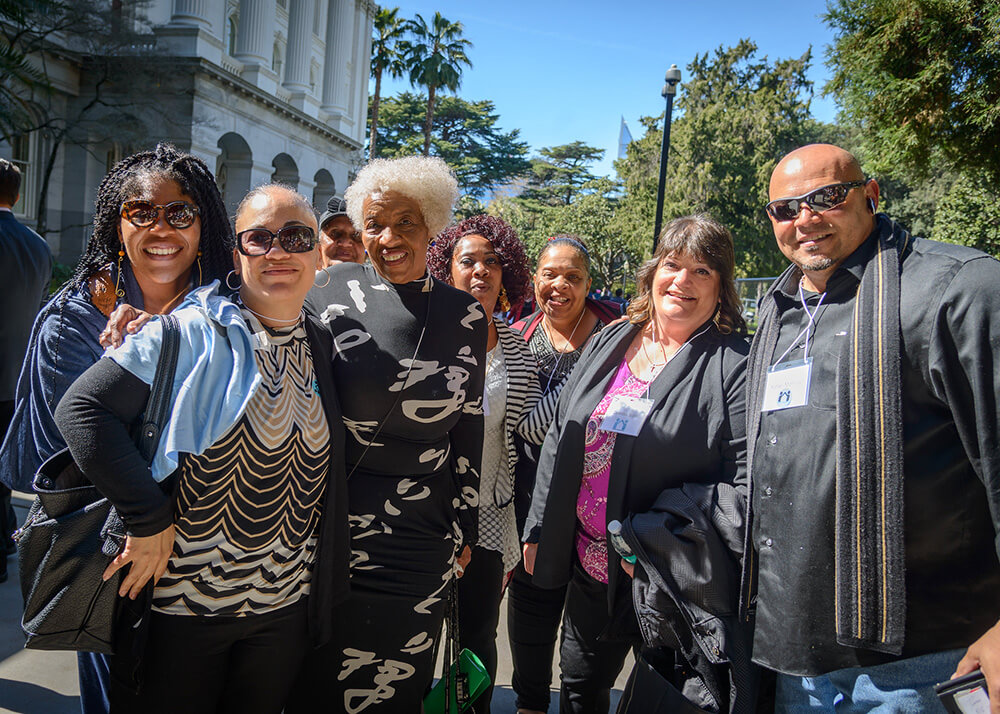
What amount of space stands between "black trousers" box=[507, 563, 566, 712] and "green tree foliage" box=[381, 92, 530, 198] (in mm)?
48922

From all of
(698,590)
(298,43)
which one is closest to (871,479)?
(698,590)

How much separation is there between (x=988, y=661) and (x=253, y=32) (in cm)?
3021

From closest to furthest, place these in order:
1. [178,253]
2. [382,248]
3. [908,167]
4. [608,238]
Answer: [178,253] → [382,248] → [908,167] → [608,238]

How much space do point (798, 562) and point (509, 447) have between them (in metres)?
1.62

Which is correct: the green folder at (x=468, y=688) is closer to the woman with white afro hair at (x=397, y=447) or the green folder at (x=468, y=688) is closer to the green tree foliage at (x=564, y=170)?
the woman with white afro hair at (x=397, y=447)

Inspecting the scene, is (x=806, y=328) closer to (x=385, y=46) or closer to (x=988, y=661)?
(x=988, y=661)

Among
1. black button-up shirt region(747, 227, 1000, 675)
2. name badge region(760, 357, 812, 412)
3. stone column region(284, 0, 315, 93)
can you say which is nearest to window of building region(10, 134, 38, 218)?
stone column region(284, 0, 315, 93)

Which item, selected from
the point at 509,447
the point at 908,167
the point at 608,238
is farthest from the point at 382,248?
the point at 608,238

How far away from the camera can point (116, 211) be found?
6.98 ft

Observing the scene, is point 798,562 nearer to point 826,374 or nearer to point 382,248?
point 826,374

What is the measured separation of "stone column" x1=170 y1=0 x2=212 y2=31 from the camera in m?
22.2

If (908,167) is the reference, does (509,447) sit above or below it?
below

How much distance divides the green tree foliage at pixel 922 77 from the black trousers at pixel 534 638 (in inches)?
341

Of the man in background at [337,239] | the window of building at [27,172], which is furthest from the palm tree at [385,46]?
the man in background at [337,239]
